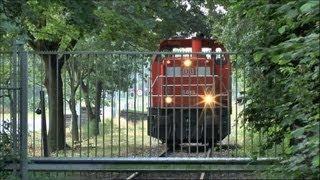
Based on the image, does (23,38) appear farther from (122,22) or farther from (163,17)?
(163,17)

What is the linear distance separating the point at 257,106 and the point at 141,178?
→ 442 cm

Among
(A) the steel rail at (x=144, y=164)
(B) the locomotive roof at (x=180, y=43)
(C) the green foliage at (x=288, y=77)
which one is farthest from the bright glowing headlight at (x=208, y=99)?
(B) the locomotive roof at (x=180, y=43)

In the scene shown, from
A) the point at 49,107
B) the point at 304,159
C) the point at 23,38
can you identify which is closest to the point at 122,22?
the point at 49,107

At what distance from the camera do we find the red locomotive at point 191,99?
954 cm

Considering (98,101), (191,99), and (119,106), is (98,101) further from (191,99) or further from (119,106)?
(191,99)

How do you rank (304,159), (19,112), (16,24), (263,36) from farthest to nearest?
(19,112) → (16,24) → (263,36) → (304,159)

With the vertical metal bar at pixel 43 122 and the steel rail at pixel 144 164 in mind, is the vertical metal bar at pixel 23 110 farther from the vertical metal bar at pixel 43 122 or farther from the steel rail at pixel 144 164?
the vertical metal bar at pixel 43 122

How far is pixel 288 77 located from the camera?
634cm

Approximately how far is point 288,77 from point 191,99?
17.9 ft

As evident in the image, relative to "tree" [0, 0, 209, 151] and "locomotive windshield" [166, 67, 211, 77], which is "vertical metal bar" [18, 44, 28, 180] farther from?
"locomotive windshield" [166, 67, 211, 77]

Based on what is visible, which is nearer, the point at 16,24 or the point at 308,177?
the point at 308,177

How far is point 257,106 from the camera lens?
763 centimetres

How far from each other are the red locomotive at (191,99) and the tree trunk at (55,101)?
1663mm

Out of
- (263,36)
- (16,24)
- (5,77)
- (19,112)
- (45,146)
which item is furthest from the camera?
(5,77)
